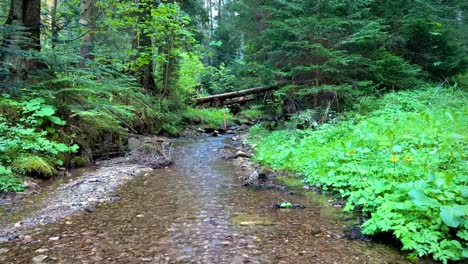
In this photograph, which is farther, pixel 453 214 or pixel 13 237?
pixel 13 237

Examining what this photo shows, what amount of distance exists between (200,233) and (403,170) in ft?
8.59

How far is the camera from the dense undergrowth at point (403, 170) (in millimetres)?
2984

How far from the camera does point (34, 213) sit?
4.03 metres

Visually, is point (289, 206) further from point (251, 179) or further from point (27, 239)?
point (27, 239)

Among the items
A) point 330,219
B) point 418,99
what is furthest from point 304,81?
point 330,219

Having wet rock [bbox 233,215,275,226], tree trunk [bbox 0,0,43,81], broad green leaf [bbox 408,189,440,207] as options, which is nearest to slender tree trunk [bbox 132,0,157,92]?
tree trunk [bbox 0,0,43,81]

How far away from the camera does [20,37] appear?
6453mm

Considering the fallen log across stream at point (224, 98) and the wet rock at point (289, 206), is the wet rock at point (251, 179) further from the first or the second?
the fallen log across stream at point (224, 98)

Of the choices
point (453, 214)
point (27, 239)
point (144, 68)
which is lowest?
point (27, 239)

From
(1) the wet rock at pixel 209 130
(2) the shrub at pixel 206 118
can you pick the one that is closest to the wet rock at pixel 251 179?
(1) the wet rock at pixel 209 130

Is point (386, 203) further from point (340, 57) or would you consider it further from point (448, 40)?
point (448, 40)

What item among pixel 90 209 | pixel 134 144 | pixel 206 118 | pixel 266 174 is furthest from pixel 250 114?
pixel 90 209

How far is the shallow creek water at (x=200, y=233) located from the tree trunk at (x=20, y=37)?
3750 millimetres

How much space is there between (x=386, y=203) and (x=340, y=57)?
5.78 metres
